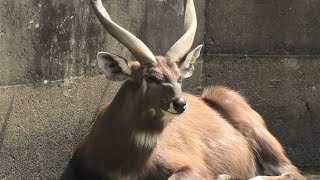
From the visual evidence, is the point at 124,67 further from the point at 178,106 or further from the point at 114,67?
the point at 178,106

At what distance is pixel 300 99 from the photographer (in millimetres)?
8844

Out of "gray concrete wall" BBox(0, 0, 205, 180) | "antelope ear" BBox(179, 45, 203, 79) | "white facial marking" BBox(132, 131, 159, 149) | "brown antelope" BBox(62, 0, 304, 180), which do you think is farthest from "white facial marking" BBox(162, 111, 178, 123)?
"gray concrete wall" BBox(0, 0, 205, 180)

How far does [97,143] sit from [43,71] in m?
0.78

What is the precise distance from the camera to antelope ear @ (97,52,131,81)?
19.7 feet

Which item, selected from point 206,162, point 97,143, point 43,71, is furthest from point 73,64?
point 206,162

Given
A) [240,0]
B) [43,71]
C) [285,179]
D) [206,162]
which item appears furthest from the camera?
[240,0]

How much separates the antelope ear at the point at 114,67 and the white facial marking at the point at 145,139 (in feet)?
1.52

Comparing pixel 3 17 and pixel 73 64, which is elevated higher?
pixel 3 17

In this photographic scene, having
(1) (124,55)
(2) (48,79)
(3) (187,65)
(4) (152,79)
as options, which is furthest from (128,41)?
(1) (124,55)

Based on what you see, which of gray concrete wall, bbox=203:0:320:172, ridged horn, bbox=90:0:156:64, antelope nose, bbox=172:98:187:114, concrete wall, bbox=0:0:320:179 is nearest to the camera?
antelope nose, bbox=172:98:187:114

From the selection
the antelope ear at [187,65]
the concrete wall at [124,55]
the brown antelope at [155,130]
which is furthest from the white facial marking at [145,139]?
the concrete wall at [124,55]

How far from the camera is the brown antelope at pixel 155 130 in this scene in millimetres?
6016

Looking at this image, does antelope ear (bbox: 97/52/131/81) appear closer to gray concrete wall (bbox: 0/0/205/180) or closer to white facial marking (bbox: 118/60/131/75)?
white facial marking (bbox: 118/60/131/75)

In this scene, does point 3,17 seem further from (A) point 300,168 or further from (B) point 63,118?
(A) point 300,168
